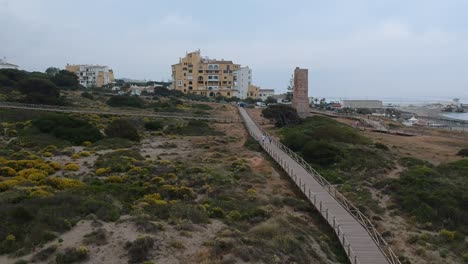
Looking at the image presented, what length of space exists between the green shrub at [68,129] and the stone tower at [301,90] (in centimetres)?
2834

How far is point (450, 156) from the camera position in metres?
40.3

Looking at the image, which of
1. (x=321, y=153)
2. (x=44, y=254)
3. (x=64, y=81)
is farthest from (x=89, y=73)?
(x=44, y=254)

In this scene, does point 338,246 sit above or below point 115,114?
below

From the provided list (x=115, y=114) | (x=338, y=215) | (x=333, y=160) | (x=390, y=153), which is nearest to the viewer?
(x=338, y=215)

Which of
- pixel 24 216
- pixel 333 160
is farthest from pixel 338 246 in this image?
pixel 333 160

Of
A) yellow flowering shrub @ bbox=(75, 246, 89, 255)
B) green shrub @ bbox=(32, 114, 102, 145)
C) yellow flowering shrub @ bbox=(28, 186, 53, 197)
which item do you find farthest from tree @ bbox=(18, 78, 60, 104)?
yellow flowering shrub @ bbox=(75, 246, 89, 255)

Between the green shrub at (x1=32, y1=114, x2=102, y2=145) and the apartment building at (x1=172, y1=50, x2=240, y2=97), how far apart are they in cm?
7912

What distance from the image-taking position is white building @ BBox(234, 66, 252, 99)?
12244cm

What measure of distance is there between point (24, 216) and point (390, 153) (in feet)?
102

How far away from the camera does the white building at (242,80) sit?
12244 cm

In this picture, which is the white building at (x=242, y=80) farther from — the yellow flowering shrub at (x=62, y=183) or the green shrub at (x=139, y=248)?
the green shrub at (x=139, y=248)

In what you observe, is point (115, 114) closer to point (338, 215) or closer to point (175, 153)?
point (175, 153)

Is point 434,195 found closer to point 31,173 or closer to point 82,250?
point 82,250

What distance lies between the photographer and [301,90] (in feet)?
190
